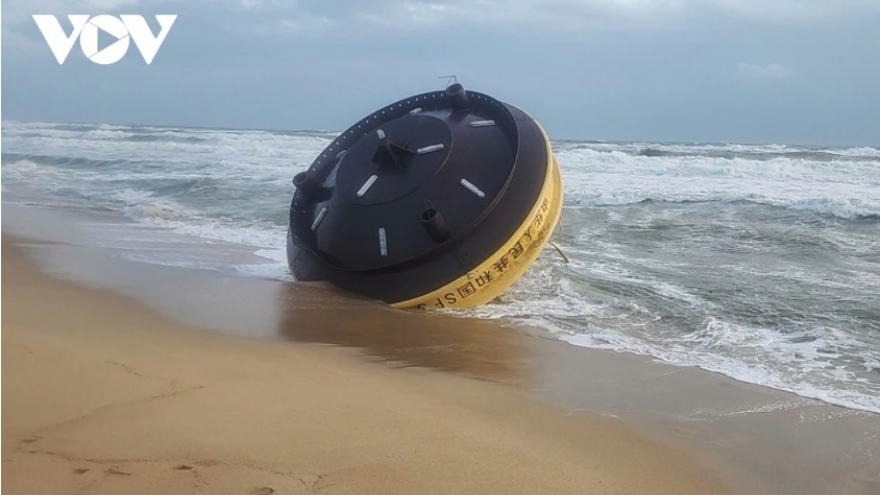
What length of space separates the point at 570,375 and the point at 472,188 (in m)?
2.24

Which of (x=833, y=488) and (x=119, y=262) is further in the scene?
(x=119, y=262)

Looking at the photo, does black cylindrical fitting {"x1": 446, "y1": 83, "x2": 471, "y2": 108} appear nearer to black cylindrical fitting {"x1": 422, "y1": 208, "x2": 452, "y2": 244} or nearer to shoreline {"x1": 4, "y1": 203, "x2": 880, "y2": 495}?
black cylindrical fitting {"x1": 422, "y1": 208, "x2": 452, "y2": 244}

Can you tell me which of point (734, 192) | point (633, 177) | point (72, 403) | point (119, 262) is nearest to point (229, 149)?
point (633, 177)

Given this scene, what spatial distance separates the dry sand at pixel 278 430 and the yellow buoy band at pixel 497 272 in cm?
161

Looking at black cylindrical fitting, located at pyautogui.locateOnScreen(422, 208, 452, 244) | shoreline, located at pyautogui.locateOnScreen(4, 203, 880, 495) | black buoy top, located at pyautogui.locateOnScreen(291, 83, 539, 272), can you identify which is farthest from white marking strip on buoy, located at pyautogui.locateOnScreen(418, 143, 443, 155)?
shoreline, located at pyautogui.locateOnScreen(4, 203, 880, 495)

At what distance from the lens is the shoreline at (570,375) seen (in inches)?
163

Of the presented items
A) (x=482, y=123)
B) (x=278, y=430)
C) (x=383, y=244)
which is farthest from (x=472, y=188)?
(x=278, y=430)

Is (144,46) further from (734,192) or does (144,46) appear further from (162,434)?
(734,192)

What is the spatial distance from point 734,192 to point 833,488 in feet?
57.3

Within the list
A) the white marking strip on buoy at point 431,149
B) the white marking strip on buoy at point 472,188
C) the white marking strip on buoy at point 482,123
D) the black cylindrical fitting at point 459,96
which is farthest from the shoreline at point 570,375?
the black cylindrical fitting at point 459,96

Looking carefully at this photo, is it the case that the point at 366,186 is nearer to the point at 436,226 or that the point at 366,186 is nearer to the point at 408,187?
the point at 408,187

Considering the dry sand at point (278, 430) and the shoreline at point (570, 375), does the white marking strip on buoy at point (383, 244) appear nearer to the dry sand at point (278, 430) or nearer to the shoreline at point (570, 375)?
the shoreline at point (570, 375)

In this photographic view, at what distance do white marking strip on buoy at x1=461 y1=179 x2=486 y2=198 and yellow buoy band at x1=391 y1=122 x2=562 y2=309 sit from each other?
456 millimetres

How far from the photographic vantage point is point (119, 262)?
9.13 meters
